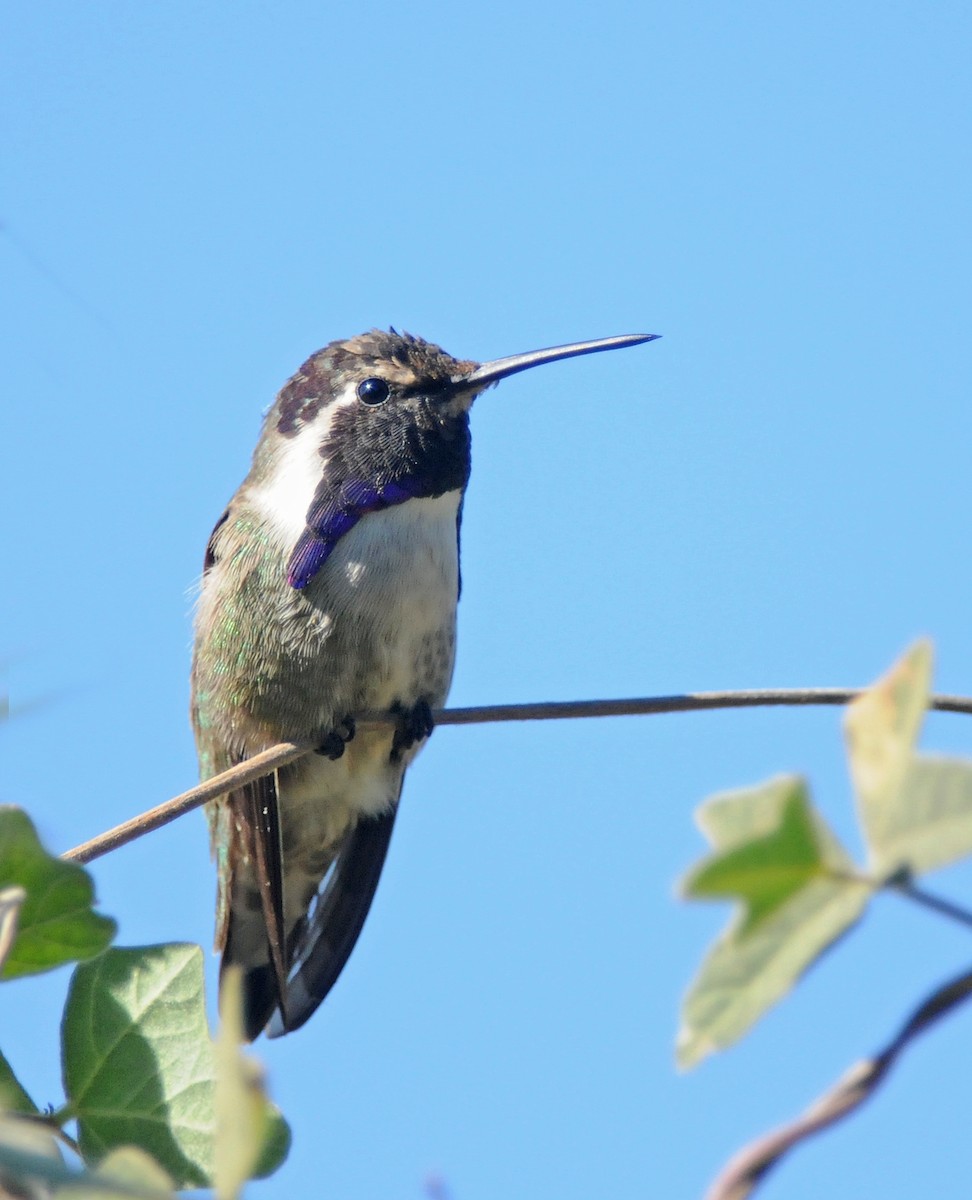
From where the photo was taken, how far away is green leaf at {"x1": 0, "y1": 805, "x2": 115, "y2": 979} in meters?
1.44

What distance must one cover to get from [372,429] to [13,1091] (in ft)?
11.0

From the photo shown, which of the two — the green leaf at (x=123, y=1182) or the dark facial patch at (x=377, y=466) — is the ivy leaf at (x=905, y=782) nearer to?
the green leaf at (x=123, y=1182)

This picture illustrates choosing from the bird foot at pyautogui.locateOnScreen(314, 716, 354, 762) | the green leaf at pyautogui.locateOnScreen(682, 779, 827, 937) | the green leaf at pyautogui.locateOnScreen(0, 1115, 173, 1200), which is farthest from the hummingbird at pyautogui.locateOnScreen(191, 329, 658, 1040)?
the green leaf at pyautogui.locateOnScreen(682, 779, 827, 937)

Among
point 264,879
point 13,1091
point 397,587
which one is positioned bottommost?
point 264,879

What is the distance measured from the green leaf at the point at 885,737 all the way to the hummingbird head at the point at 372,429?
145 inches

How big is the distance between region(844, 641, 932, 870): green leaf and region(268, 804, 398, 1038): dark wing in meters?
4.11

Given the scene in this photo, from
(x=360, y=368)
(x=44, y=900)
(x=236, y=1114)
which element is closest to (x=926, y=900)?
(x=236, y=1114)

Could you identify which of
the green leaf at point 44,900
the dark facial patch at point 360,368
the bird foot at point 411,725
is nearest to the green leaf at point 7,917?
the green leaf at point 44,900

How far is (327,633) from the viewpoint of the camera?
4.28 metres

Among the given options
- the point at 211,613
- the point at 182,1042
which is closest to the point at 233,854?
the point at 211,613

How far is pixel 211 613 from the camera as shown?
4672mm

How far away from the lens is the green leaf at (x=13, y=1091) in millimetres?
1478

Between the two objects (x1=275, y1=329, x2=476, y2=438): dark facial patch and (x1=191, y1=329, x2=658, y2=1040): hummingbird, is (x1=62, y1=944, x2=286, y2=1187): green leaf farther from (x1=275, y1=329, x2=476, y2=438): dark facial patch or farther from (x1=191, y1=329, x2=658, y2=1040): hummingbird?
(x1=275, y1=329, x2=476, y2=438): dark facial patch

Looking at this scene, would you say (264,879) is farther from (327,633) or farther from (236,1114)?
(236,1114)
